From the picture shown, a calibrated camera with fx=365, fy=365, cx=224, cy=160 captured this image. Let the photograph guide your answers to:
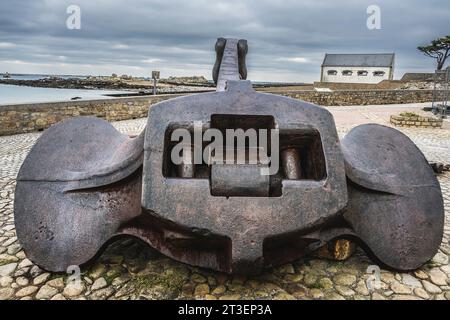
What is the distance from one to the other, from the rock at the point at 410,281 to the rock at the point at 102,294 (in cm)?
179

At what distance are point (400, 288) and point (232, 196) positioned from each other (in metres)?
1.23

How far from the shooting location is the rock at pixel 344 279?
7.45 feet

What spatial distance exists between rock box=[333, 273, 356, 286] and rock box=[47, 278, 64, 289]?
167 centimetres

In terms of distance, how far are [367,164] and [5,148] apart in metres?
6.64

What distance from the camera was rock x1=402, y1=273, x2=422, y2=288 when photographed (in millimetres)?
2266

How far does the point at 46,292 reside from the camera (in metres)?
2.11

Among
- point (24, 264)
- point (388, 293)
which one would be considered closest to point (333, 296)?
point (388, 293)

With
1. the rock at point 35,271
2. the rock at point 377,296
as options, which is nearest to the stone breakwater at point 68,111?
the rock at point 35,271

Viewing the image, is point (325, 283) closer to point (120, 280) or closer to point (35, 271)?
point (120, 280)

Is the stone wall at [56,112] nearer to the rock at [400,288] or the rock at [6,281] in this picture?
the rock at [6,281]

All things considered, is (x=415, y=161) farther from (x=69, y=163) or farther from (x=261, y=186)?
(x=69, y=163)

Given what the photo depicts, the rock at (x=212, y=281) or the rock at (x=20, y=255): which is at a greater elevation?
the rock at (x=212, y=281)

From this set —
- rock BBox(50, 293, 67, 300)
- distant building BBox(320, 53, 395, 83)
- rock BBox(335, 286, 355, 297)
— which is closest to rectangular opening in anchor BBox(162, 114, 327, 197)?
rock BBox(335, 286, 355, 297)
